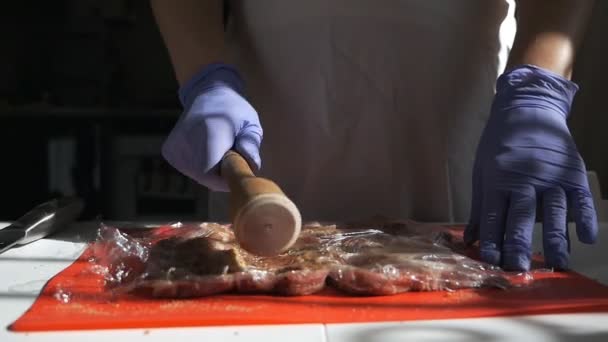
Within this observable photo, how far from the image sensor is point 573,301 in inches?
26.1

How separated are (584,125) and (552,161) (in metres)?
1.47

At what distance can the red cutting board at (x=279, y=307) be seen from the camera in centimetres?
60

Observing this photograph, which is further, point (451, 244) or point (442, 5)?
point (442, 5)

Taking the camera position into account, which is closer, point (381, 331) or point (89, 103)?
point (381, 331)

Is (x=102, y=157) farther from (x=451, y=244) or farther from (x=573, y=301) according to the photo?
(x=573, y=301)

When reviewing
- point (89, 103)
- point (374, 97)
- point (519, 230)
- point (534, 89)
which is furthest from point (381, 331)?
point (89, 103)

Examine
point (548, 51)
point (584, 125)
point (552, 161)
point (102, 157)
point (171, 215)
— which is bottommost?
point (171, 215)

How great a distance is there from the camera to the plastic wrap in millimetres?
669

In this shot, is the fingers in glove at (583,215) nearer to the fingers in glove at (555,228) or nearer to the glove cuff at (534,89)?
the fingers in glove at (555,228)

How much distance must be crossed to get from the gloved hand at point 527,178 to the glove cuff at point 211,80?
370mm

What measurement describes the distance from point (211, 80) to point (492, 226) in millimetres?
448

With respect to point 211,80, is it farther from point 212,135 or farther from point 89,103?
point 89,103

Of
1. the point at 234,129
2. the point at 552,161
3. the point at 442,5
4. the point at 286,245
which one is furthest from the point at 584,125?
the point at 286,245

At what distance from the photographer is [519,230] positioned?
31.8 inches
